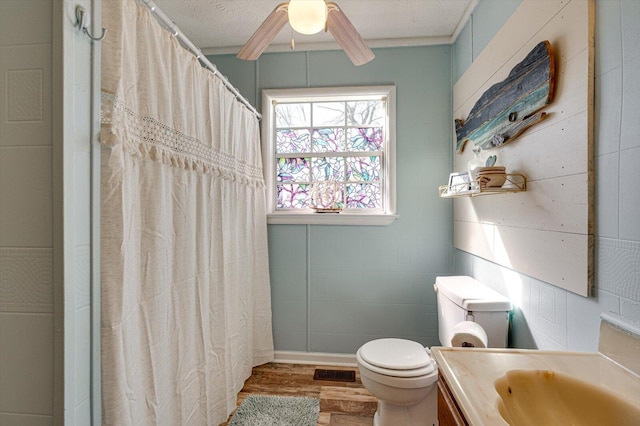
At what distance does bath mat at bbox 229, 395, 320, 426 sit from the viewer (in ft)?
5.48

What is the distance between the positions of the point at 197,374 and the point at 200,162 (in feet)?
3.39

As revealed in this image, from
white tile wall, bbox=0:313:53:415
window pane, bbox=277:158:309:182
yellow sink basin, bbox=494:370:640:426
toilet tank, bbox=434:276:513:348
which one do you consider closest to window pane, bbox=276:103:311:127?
window pane, bbox=277:158:309:182

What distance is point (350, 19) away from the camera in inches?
79.7

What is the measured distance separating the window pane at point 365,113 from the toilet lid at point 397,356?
1625mm

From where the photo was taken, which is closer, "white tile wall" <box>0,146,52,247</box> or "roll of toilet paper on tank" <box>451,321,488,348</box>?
"white tile wall" <box>0,146,52,247</box>

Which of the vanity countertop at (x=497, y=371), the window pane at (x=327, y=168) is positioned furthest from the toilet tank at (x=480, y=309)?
Result: the window pane at (x=327, y=168)

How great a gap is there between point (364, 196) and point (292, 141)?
0.75 metres

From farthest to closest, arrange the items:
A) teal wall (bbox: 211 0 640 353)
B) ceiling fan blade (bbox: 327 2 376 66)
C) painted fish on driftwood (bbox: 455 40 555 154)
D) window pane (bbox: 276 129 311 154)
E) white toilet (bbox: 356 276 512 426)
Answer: window pane (bbox: 276 129 311 154) < teal wall (bbox: 211 0 640 353) < white toilet (bbox: 356 276 512 426) < ceiling fan blade (bbox: 327 2 376 66) < painted fish on driftwood (bbox: 455 40 555 154)

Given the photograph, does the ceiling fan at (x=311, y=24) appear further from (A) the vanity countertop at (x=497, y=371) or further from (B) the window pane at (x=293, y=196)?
(A) the vanity countertop at (x=497, y=371)

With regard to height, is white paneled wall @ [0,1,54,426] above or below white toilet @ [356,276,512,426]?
above

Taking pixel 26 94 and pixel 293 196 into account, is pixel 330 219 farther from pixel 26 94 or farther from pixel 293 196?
pixel 26 94

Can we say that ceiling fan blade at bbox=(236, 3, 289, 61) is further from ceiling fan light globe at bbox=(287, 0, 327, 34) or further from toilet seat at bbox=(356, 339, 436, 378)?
toilet seat at bbox=(356, 339, 436, 378)

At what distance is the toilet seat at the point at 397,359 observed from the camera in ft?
4.58

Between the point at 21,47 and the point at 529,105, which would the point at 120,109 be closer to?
the point at 21,47
